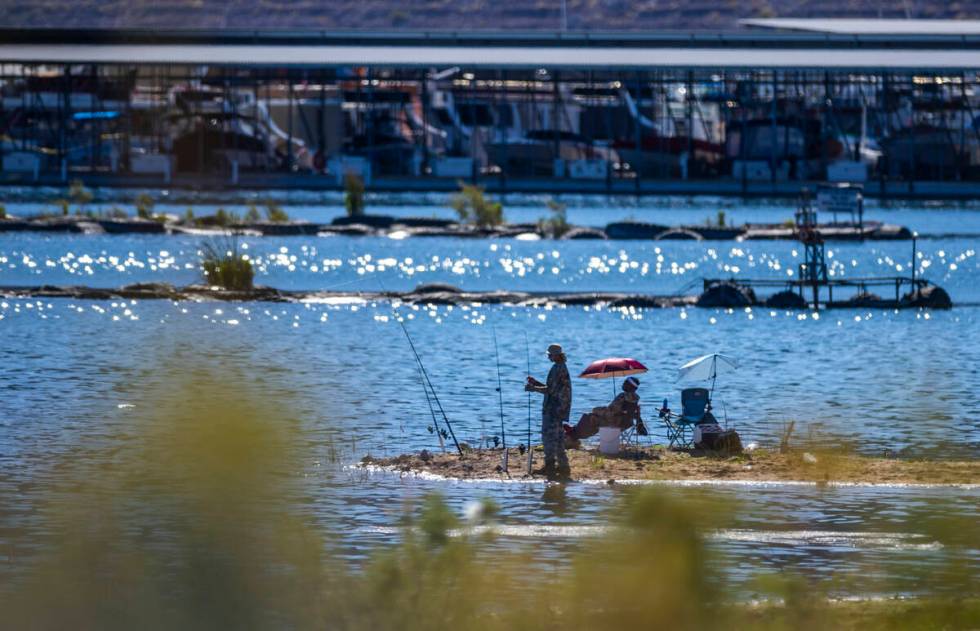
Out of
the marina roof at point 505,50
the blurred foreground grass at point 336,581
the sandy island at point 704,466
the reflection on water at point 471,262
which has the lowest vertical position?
the reflection on water at point 471,262

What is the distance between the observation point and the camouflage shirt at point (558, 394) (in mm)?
20359

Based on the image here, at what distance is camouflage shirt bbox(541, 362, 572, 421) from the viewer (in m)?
20.4

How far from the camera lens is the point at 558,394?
20547mm

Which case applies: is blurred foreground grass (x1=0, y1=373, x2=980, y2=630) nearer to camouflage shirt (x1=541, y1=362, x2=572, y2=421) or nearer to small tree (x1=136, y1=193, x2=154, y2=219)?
camouflage shirt (x1=541, y1=362, x2=572, y2=421)

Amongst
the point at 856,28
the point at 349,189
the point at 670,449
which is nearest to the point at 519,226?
the point at 349,189

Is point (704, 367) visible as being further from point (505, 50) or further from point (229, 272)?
point (505, 50)

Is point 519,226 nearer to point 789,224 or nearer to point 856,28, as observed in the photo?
point 789,224

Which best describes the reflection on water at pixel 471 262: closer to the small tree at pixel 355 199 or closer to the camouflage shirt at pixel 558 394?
the small tree at pixel 355 199

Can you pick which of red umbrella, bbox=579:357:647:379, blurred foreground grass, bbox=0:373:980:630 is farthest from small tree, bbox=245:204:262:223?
blurred foreground grass, bbox=0:373:980:630

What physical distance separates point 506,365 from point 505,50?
62.4 metres

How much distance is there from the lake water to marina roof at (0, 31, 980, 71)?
20885mm

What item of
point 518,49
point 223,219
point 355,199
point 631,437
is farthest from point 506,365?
point 518,49

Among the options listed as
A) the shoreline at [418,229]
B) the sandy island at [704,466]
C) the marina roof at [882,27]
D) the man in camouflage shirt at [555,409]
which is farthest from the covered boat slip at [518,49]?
the man in camouflage shirt at [555,409]

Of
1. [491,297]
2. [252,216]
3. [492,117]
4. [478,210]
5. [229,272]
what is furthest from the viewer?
[492,117]
